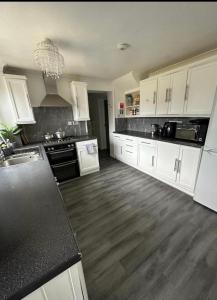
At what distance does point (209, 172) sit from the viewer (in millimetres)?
1927

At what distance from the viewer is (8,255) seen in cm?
59

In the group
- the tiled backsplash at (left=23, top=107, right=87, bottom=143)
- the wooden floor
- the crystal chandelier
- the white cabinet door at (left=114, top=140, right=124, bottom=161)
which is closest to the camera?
the wooden floor

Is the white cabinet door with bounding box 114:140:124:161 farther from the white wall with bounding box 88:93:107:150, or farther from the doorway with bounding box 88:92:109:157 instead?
the white wall with bounding box 88:93:107:150

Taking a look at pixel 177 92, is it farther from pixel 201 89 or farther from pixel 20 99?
pixel 20 99

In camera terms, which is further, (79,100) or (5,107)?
(79,100)

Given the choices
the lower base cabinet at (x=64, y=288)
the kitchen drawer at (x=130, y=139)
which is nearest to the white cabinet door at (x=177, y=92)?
the kitchen drawer at (x=130, y=139)

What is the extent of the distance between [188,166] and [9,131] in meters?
3.28

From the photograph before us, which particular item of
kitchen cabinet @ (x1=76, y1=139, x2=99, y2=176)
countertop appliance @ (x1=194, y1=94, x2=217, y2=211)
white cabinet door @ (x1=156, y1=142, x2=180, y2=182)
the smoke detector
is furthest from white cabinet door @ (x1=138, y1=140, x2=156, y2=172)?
the smoke detector

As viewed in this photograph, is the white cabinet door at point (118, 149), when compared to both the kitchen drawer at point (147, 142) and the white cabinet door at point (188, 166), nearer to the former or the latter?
the kitchen drawer at point (147, 142)

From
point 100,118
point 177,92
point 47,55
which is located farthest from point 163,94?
point 100,118

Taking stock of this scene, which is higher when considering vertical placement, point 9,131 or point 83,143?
point 9,131

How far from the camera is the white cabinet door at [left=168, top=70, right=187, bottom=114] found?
232cm

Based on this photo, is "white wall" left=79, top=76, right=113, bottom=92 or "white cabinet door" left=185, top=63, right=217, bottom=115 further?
"white wall" left=79, top=76, right=113, bottom=92

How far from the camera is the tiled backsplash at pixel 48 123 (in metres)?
3.00
